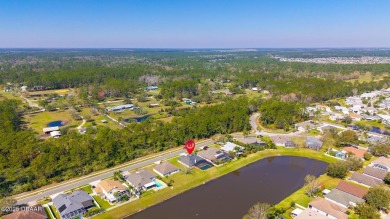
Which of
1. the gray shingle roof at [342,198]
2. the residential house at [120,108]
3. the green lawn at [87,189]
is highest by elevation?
the gray shingle roof at [342,198]

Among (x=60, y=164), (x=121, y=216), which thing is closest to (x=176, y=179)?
(x=121, y=216)

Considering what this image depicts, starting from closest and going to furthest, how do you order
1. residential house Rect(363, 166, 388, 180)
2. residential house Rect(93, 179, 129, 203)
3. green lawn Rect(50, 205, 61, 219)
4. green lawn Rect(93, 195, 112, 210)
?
green lawn Rect(50, 205, 61, 219) → green lawn Rect(93, 195, 112, 210) → residential house Rect(93, 179, 129, 203) → residential house Rect(363, 166, 388, 180)

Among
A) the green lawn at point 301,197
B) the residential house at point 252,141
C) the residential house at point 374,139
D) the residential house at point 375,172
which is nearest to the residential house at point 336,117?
the residential house at point 374,139

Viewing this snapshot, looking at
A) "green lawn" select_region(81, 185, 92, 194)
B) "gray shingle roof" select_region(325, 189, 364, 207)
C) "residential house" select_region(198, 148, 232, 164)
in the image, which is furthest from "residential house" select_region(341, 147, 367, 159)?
"green lawn" select_region(81, 185, 92, 194)

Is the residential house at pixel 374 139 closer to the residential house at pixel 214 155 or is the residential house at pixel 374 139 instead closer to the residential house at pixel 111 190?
the residential house at pixel 214 155

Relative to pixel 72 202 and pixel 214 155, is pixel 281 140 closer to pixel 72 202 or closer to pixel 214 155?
pixel 214 155

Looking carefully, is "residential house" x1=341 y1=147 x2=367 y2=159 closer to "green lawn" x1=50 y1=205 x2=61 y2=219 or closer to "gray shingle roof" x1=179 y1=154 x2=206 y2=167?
"gray shingle roof" x1=179 y1=154 x2=206 y2=167
